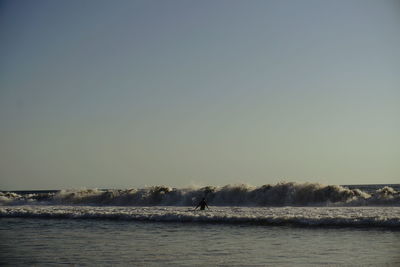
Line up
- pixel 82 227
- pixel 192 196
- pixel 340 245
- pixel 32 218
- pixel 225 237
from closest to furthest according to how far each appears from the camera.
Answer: pixel 340 245 < pixel 225 237 < pixel 82 227 < pixel 32 218 < pixel 192 196

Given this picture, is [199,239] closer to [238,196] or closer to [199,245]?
[199,245]

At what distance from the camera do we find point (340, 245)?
15.3 metres

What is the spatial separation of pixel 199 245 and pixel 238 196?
2565 cm

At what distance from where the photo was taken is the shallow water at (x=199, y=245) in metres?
13.0

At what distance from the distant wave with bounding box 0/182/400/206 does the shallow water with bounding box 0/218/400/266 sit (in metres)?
16.9

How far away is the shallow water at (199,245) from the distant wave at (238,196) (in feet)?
55.4

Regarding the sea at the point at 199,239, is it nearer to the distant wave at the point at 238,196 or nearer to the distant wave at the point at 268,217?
the distant wave at the point at 268,217

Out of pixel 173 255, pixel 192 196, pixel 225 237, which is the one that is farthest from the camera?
pixel 192 196

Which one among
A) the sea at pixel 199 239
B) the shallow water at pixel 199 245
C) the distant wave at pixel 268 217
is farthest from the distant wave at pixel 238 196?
the shallow water at pixel 199 245

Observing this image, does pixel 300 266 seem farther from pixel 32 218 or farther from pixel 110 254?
pixel 32 218

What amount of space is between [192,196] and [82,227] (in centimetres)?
2076

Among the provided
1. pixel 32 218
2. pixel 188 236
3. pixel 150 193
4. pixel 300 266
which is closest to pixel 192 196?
pixel 150 193

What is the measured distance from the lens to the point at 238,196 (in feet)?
135

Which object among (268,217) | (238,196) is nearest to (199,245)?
(268,217)
